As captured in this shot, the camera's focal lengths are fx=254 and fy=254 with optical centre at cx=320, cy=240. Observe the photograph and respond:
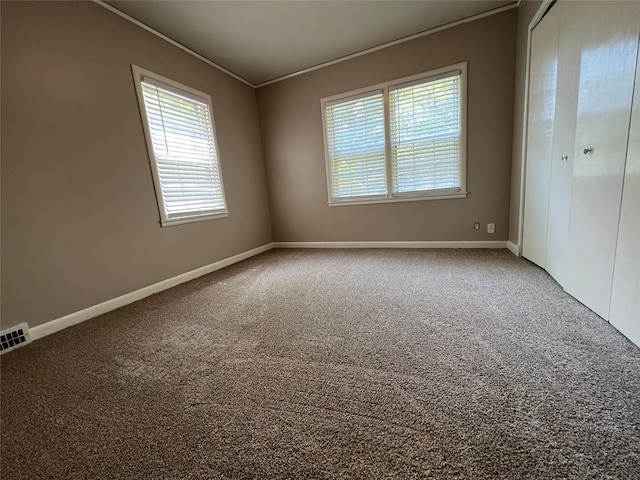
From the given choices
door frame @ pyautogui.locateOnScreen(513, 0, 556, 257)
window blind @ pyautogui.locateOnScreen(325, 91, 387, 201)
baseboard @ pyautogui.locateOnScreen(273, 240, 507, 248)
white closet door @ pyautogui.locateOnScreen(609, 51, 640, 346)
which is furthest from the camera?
window blind @ pyautogui.locateOnScreen(325, 91, 387, 201)

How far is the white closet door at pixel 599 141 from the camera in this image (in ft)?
4.26

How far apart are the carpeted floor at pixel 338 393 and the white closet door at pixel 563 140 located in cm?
36

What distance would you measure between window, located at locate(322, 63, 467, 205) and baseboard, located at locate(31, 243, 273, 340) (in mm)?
2027

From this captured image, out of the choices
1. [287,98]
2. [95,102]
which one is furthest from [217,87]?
[95,102]

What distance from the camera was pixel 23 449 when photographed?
0.94m

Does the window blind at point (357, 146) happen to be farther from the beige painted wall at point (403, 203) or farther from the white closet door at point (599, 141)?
the white closet door at point (599, 141)

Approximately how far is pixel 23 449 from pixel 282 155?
3868 mm

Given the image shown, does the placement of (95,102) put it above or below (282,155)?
above

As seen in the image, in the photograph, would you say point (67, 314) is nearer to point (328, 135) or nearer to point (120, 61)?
point (120, 61)

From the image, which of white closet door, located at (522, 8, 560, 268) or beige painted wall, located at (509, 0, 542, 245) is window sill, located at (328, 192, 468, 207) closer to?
beige painted wall, located at (509, 0, 542, 245)

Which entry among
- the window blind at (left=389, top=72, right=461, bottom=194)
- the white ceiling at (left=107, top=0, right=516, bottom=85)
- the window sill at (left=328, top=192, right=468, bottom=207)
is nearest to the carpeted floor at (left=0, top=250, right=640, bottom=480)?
the window sill at (left=328, top=192, right=468, bottom=207)

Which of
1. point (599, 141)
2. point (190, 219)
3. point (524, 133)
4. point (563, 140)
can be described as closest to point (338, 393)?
point (599, 141)

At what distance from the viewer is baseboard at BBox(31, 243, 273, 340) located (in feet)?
6.15

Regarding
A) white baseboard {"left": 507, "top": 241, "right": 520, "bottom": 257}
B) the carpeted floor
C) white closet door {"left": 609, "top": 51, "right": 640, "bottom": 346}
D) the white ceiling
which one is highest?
the white ceiling
